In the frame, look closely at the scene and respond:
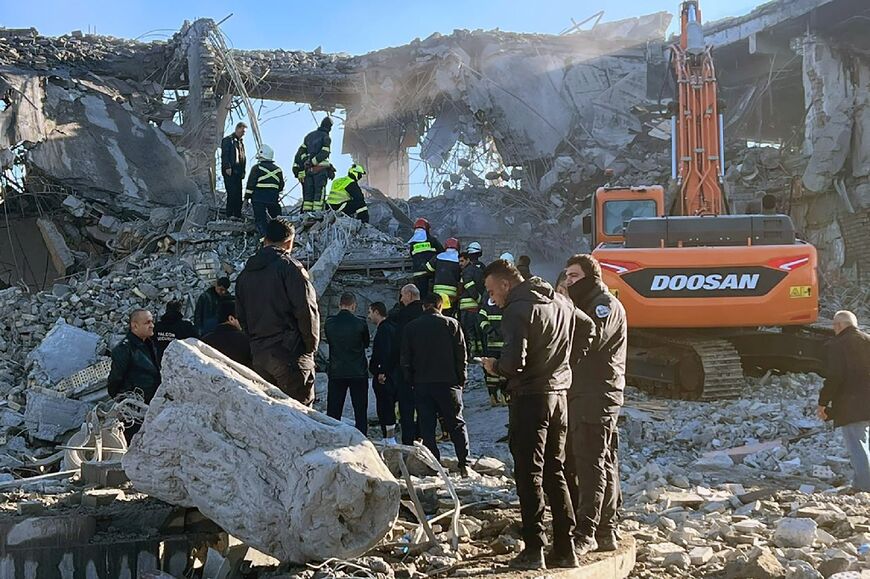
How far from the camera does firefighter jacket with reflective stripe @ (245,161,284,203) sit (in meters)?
12.8

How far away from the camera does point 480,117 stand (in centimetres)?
1947

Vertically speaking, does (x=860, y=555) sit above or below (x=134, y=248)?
below

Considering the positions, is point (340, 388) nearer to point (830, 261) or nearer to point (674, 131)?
point (674, 131)

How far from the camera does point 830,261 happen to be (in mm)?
16016

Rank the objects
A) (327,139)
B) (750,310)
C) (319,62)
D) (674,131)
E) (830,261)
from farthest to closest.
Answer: (319,62), (830,261), (327,139), (674,131), (750,310)

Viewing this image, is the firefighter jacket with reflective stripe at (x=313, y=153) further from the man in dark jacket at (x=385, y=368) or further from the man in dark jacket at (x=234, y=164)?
the man in dark jacket at (x=385, y=368)

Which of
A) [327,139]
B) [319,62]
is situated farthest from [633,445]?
[319,62]

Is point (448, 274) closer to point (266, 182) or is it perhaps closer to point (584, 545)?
point (266, 182)

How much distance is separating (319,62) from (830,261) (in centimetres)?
1044

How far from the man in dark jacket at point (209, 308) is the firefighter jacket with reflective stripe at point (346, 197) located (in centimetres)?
500

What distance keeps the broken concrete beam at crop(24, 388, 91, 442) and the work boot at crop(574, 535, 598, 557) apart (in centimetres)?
609

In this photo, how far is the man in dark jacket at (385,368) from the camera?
8.27 meters

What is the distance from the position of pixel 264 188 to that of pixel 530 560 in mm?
9302

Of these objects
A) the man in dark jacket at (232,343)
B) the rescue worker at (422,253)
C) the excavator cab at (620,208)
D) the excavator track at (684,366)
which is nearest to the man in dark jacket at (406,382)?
the man in dark jacket at (232,343)
